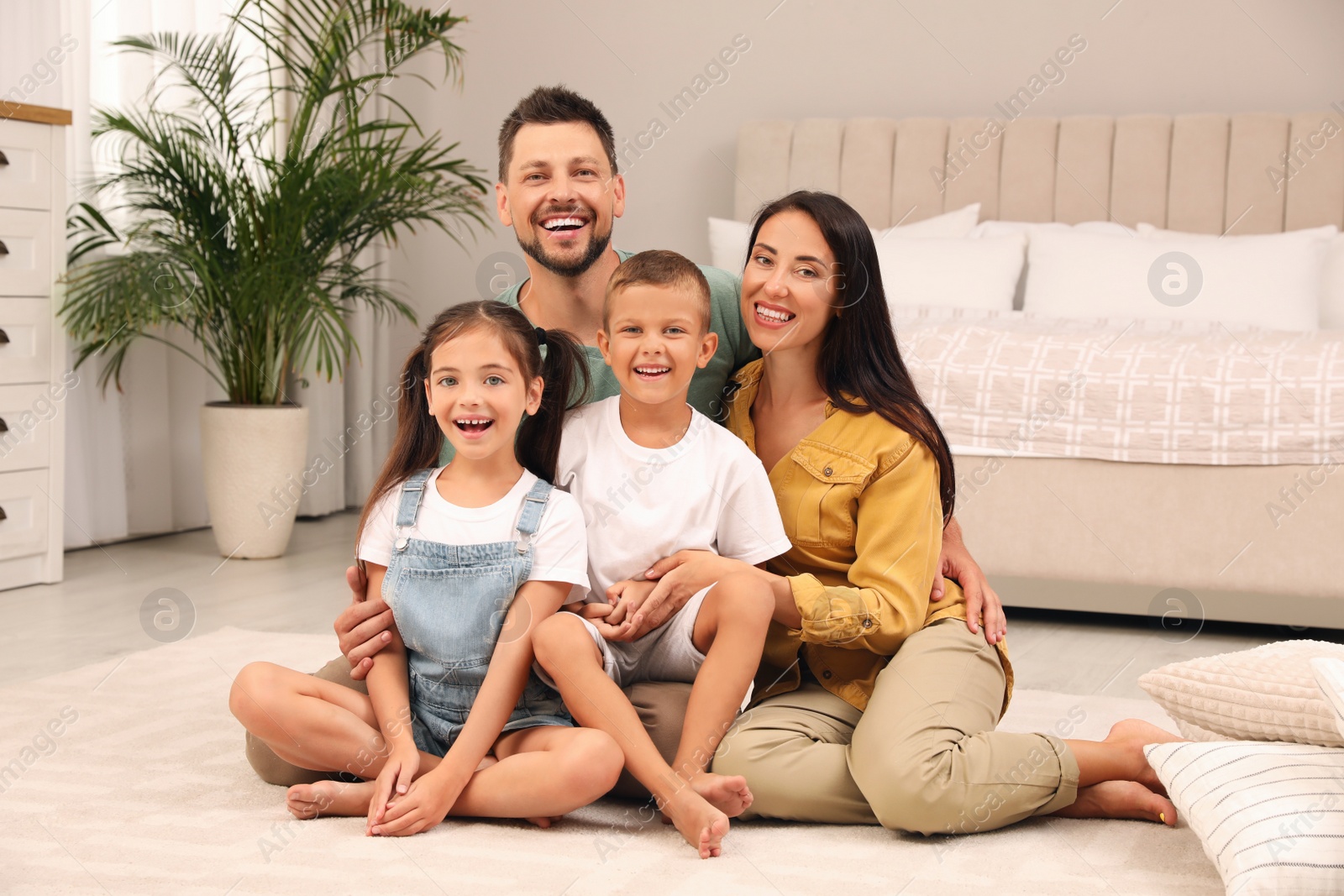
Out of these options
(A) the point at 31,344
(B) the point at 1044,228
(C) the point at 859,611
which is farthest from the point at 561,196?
(B) the point at 1044,228

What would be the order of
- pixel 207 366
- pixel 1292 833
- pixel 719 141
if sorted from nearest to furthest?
pixel 1292 833
pixel 207 366
pixel 719 141

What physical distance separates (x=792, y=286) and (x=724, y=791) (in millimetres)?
642

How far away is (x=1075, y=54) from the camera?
397cm

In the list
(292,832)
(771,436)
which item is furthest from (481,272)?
(292,832)

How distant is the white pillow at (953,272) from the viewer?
3.46 metres

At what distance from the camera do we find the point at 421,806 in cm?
138

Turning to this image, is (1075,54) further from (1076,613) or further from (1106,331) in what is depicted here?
(1076,613)

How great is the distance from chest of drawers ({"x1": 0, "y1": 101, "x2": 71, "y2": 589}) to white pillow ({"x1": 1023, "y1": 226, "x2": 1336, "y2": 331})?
247cm

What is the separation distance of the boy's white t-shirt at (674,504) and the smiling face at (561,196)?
0.33 metres

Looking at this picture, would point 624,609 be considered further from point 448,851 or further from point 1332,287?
point 1332,287

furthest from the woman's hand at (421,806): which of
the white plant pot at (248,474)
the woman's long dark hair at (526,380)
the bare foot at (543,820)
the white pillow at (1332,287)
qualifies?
the white pillow at (1332,287)

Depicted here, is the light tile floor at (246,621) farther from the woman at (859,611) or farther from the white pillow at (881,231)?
the white pillow at (881,231)

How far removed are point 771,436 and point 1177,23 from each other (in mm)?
2857

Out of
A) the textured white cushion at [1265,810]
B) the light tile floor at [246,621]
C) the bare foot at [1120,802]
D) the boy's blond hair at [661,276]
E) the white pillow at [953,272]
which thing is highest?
the white pillow at [953,272]
